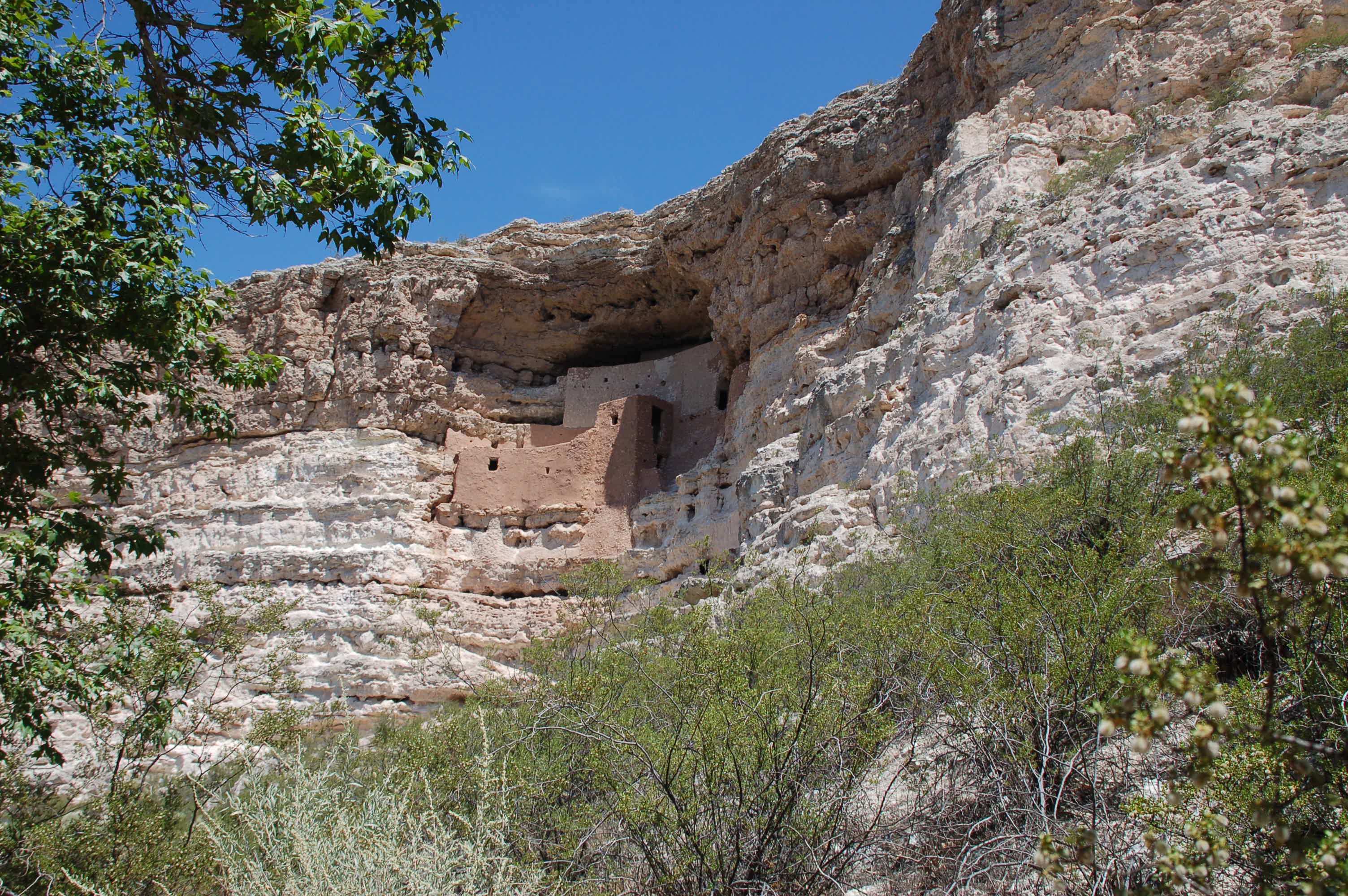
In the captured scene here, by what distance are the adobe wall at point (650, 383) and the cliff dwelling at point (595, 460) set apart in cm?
2

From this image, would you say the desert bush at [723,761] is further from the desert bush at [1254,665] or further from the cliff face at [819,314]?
the cliff face at [819,314]

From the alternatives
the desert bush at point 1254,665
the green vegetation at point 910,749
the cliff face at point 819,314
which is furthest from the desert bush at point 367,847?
the cliff face at point 819,314

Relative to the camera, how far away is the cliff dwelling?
570 inches

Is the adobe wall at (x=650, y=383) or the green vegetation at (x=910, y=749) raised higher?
the adobe wall at (x=650, y=383)

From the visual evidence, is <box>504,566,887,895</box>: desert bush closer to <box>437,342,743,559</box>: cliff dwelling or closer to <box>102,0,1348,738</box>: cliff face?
<box>102,0,1348,738</box>: cliff face

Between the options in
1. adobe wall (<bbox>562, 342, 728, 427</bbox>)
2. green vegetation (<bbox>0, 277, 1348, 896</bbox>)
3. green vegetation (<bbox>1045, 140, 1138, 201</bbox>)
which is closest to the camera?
green vegetation (<bbox>0, 277, 1348, 896</bbox>)

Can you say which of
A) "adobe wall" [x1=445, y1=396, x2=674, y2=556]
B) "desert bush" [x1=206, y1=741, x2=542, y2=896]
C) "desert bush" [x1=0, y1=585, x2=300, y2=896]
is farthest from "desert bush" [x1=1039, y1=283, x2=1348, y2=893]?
"adobe wall" [x1=445, y1=396, x2=674, y2=556]

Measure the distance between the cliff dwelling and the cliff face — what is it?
0.18 meters

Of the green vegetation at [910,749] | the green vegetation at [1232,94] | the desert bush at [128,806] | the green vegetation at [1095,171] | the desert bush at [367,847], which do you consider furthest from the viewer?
the green vegetation at [1095,171]

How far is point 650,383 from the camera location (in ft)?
52.9

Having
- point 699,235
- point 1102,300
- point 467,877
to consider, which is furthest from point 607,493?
point 467,877

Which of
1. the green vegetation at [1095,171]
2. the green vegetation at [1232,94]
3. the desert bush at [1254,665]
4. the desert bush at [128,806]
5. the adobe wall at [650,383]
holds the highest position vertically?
the green vegetation at [1232,94]

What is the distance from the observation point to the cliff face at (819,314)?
8.34 metres

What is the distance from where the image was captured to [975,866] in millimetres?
4312
